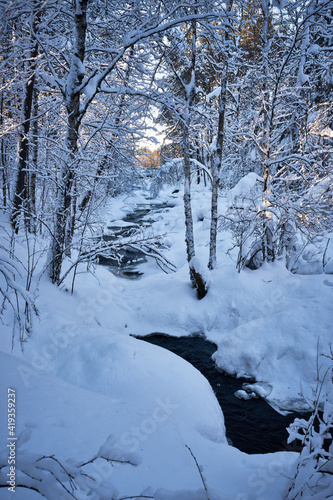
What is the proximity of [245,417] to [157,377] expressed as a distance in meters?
1.99

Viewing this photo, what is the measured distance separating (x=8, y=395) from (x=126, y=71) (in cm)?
660

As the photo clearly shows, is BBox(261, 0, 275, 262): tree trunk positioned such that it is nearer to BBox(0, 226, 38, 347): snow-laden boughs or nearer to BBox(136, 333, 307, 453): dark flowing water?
BBox(136, 333, 307, 453): dark flowing water

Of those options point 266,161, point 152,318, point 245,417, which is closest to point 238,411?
point 245,417

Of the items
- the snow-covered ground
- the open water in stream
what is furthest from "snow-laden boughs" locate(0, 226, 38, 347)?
the open water in stream

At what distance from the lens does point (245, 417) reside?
4.41 m

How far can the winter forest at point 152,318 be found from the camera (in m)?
1.98

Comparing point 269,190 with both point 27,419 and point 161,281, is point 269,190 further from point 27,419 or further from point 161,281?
point 27,419

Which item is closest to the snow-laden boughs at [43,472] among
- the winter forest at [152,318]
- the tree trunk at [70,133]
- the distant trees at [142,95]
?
the winter forest at [152,318]

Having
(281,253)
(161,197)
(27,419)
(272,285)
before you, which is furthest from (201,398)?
(161,197)

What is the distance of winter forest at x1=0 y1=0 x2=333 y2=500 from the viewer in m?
1.98

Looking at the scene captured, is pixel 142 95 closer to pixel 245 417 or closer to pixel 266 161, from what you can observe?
pixel 266 161

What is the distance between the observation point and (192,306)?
732 cm

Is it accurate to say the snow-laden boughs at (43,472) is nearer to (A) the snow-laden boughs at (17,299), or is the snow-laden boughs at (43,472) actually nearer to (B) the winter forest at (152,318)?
(B) the winter forest at (152,318)

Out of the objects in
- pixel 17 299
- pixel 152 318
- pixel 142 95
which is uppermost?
pixel 142 95
